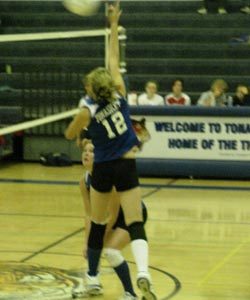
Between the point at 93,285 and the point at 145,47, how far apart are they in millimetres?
11466

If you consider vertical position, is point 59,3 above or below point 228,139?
above

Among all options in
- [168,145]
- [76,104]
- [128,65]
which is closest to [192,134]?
[168,145]

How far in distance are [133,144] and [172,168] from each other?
23.8 feet

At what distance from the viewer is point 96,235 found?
722 cm

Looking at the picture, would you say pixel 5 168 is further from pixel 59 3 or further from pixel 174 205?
pixel 59 3

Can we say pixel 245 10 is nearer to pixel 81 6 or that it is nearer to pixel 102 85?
pixel 81 6

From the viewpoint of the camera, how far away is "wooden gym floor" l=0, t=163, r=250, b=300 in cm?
813

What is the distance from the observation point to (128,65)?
59.8 ft

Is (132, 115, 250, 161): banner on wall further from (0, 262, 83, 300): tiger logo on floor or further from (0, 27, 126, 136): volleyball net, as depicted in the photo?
(0, 262, 83, 300): tiger logo on floor

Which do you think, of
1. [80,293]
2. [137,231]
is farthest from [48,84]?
[137,231]

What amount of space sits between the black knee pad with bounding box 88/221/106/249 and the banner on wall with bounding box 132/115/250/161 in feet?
22.8

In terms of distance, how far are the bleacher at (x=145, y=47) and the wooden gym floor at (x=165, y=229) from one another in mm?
3358

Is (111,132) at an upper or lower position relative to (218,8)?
upper

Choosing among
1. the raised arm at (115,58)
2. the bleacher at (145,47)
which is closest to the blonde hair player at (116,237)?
the raised arm at (115,58)
